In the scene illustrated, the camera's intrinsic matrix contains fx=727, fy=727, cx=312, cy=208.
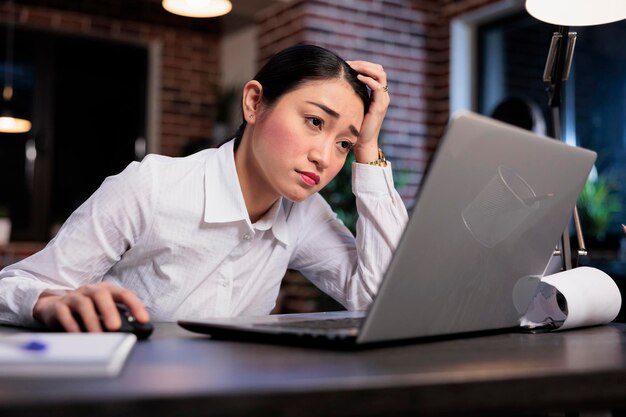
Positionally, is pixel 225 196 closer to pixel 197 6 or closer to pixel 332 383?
pixel 332 383

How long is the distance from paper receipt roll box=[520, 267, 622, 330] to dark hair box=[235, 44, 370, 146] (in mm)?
572

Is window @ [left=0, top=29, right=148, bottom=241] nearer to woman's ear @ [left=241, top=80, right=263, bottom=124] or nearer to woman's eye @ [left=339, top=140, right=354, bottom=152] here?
woman's ear @ [left=241, top=80, right=263, bottom=124]

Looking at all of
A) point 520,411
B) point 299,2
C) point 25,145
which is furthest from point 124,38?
point 520,411

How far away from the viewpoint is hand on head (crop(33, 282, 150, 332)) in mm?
813

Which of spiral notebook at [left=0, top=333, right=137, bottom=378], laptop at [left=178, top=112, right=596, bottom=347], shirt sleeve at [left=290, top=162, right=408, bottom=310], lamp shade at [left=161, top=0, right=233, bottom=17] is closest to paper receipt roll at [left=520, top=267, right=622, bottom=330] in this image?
laptop at [left=178, top=112, right=596, bottom=347]

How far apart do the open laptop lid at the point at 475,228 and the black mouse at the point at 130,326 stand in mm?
259

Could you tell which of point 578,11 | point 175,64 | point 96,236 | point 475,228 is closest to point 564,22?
point 578,11

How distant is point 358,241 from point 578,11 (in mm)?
624

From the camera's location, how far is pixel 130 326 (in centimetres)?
83

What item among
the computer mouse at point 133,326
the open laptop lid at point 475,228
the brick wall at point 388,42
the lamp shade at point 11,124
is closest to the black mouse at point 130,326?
the computer mouse at point 133,326

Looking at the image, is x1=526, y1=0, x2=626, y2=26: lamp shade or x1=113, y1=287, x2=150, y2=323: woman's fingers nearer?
x1=113, y1=287, x2=150, y2=323: woman's fingers

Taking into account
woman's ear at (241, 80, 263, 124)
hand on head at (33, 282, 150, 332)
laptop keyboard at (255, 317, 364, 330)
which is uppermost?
woman's ear at (241, 80, 263, 124)

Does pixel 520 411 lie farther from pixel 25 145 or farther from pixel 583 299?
pixel 25 145

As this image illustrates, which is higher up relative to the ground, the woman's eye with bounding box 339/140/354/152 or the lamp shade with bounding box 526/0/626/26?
the lamp shade with bounding box 526/0/626/26
